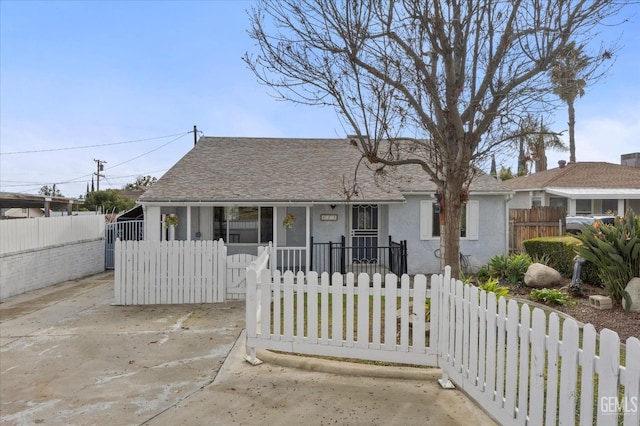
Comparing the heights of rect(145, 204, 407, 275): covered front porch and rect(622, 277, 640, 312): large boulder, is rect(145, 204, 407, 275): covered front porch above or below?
above

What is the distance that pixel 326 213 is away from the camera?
13.5 m

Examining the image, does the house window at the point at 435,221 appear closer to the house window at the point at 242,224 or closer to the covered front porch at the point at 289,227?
the covered front porch at the point at 289,227

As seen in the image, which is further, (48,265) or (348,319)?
(48,265)

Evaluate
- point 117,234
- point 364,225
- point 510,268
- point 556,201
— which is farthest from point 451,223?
point 556,201

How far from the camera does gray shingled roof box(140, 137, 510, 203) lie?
12332 millimetres

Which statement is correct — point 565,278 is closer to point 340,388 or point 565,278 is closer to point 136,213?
point 340,388

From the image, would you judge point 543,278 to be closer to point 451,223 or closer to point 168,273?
point 451,223

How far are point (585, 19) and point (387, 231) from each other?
8681 mm

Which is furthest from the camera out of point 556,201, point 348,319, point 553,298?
point 556,201

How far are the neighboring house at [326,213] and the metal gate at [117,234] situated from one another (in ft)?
7.87

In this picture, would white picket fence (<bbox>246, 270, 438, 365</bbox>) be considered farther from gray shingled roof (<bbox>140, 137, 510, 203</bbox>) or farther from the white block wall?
the white block wall

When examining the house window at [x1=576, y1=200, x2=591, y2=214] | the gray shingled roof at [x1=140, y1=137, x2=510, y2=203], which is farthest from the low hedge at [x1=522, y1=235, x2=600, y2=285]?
the house window at [x1=576, y1=200, x2=591, y2=214]

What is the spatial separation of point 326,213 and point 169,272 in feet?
19.5

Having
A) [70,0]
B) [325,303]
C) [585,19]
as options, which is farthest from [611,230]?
[70,0]
